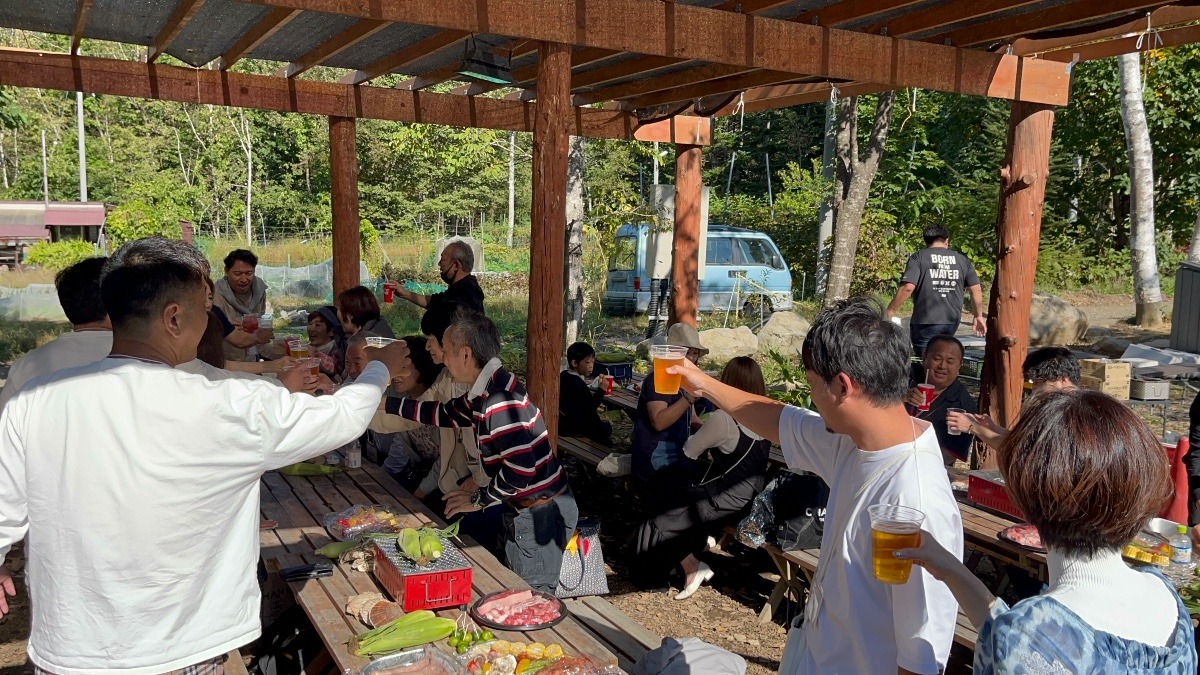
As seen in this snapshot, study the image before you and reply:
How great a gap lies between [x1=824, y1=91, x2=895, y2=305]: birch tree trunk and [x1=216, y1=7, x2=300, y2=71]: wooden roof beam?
8.88m

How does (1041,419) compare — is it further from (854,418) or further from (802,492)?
(802,492)

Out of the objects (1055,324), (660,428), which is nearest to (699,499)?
(660,428)

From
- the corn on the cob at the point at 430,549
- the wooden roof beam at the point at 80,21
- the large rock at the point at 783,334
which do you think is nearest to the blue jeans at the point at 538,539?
the corn on the cob at the point at 430,549

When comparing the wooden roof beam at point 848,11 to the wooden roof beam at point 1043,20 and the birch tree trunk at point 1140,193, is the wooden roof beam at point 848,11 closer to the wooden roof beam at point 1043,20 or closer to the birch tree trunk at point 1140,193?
the wooden roof beam at point 1043,20

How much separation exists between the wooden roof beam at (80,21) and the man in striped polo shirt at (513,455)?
10.8ft

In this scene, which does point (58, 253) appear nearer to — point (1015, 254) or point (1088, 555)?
point (1015, 254)

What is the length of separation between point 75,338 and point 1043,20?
5159 mm

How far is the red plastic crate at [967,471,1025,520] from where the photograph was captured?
14.3ft

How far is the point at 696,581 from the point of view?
5.33 m

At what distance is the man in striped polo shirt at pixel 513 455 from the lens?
3.93m

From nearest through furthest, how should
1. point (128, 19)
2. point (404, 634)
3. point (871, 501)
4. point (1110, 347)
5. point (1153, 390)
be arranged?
point (871, 501) < point (404, 634) < point (128, 19) < point (1153, 390) < point (1110, 347)

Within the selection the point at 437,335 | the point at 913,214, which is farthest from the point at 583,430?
the point at 913,214

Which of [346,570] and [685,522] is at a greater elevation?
[346,570]

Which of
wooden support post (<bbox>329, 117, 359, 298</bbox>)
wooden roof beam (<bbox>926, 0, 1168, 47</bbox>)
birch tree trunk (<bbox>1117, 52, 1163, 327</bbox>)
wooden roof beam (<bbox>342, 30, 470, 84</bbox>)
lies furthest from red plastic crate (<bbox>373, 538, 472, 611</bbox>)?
birch tree trunk (<bbox>1117, 52, 1163, 327</bbox>)
